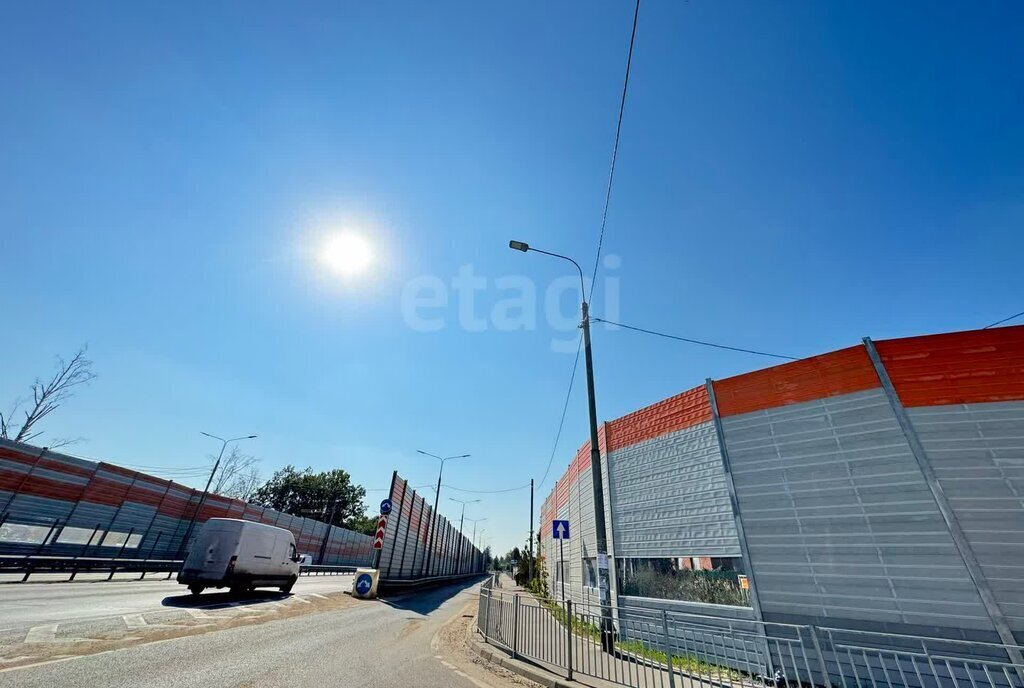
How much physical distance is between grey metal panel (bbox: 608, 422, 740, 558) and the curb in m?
5.29

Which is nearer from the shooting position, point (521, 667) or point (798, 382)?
point (521, 667)

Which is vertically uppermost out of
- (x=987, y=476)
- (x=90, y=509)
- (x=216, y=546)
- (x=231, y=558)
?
(x=987, y=476)

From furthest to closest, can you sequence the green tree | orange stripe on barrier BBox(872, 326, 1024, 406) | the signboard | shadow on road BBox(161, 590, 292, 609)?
1. the green tree
2. the signboard
3. shadow on road BBox(161, 590, 292, 609)
4. orange stripe on barrier BBox(872, 326, 1024, 406)

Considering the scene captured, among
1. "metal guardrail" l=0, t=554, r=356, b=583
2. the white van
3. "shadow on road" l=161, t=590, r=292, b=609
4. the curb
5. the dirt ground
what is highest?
the white van

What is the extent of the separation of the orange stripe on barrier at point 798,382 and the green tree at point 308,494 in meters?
66.4

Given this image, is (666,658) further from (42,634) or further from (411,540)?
(411,540)

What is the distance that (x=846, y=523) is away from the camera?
8242 millimetres

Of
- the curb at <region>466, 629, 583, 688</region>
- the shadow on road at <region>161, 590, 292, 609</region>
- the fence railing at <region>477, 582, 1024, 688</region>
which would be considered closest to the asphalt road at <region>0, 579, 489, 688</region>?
the curb at <region>466, 629, 583, 688</region>

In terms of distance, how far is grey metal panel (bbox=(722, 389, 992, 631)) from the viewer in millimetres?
7336

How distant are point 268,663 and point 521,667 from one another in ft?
13.8

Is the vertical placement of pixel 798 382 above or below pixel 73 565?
above

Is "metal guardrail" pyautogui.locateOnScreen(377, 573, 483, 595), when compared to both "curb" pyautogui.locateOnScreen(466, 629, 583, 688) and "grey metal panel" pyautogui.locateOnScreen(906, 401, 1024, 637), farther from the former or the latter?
"grey metal panel" pyautogui.locateOnScreen(906, 401, 1024, 637)

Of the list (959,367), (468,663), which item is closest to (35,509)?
(468,663)

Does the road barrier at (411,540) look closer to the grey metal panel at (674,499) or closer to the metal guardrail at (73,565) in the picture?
the metal guardrail at (73,565)
